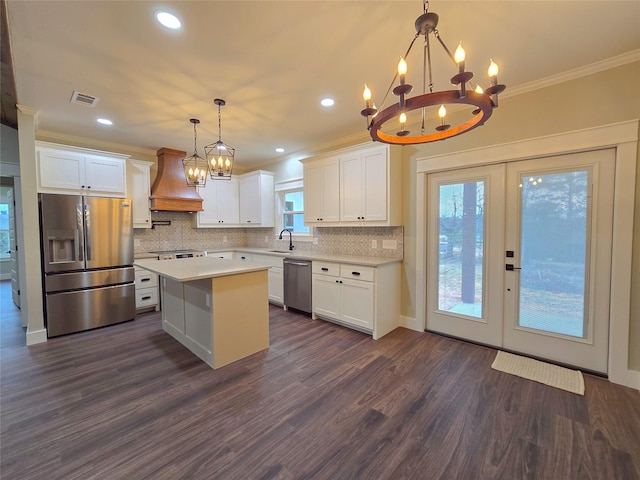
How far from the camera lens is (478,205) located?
313 centimetres

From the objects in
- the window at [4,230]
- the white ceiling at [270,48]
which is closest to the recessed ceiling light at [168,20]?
the white ceiling at [270,48]

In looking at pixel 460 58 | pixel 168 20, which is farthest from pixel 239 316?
pixel 460 58

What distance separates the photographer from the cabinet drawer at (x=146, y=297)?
433cm

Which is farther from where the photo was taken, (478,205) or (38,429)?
(478,205)

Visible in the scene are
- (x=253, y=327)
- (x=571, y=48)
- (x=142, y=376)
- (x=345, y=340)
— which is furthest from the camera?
(x=345, y=340)

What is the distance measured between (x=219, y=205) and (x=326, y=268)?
2.99m

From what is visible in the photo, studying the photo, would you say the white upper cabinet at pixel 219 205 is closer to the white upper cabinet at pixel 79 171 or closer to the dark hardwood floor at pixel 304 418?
the white upper cabinet at pixel 79 171

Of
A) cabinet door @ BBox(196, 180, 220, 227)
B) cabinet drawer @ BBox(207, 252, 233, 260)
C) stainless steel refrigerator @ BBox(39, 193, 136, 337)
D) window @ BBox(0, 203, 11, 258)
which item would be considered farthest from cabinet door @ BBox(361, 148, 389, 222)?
window @ BBox(0, 203, 11, 258)

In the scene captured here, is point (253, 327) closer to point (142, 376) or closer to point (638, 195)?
point (142, 376)

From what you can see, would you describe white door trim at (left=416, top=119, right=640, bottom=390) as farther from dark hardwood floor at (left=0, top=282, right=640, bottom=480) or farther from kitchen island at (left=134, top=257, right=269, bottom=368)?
kitchen island at (left=134, top=257, right=269, bottom=368)

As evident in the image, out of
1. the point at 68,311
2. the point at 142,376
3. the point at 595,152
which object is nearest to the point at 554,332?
the point at 595,152

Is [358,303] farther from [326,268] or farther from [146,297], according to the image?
[146,297]

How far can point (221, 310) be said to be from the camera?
9.04 feet

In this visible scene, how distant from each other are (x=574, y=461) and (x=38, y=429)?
11.4 ft
